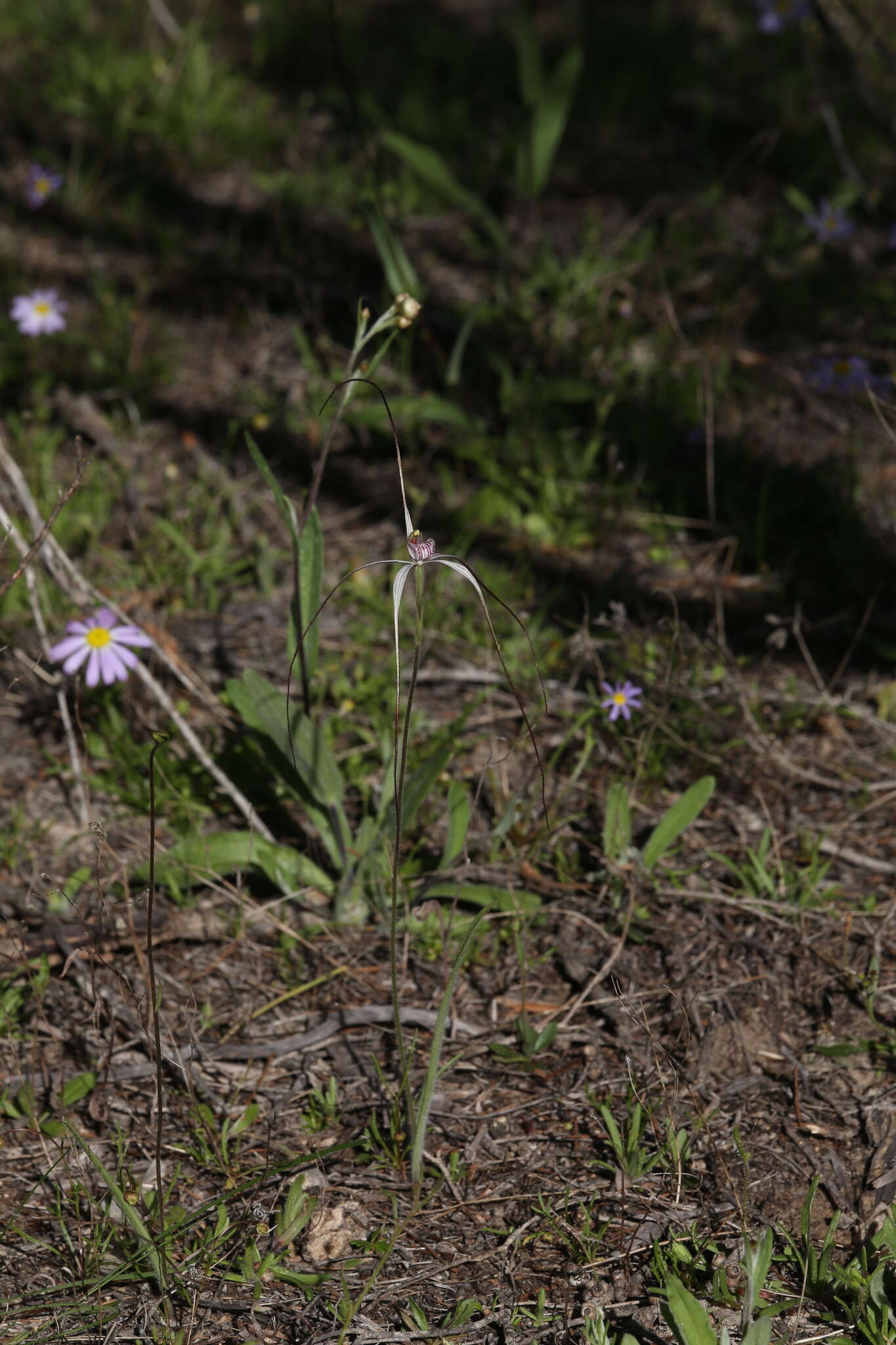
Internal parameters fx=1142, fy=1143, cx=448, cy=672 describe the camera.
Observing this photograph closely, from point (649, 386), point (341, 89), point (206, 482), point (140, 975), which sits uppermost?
point (341, 89)

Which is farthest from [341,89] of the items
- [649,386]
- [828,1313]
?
[828,1313]

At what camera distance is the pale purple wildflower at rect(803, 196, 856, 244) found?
3.00 metres

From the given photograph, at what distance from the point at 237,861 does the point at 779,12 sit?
10.8 feet

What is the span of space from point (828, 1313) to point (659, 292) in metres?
2.44

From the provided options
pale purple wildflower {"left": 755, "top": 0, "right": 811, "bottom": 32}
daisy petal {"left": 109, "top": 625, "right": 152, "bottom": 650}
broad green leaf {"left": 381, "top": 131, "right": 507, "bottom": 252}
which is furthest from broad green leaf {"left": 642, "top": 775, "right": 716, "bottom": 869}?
pale purple wildflower {"left": 755, "top": 0, "right": 811, "bottom": 32}

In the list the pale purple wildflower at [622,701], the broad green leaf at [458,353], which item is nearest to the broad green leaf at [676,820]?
the pale purple wildflower at [622,701]

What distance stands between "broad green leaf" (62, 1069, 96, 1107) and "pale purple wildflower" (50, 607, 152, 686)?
0.64 metres

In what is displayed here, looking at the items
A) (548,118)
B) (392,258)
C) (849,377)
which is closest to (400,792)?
(392,258)

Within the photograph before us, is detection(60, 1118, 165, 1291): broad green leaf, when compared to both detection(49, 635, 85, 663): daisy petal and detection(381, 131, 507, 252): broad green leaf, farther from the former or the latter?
detection(381, 131, 507, 252): broad green leaf

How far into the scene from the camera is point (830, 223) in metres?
3.02

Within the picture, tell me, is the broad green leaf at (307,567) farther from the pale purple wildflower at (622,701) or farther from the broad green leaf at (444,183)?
the broad green leaf at (444,183)

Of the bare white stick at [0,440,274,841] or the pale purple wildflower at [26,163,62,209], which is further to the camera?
the pale purple wildflower at [26,163,62,209]

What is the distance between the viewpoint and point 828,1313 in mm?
1385

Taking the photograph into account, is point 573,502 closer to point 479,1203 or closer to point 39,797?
point 39,797
